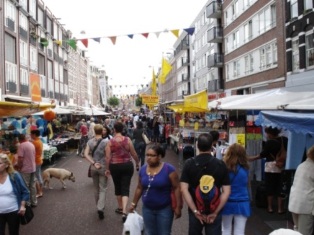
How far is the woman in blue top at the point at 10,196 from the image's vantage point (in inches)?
200

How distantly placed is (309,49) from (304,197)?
774 inches

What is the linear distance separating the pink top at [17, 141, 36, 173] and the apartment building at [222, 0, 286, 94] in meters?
21.4

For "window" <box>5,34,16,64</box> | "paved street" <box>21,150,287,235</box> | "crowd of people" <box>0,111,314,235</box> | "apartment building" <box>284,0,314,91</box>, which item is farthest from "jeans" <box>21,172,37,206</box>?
"window" <box>5,34,16,64</box>

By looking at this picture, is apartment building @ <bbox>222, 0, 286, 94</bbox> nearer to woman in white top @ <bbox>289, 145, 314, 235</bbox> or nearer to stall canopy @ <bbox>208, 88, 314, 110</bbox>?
stall canopy @ <bbox>208, 88, 314, 110</bbox>

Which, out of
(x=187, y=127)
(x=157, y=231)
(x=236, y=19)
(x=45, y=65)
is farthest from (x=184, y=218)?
(x=45, y=65)

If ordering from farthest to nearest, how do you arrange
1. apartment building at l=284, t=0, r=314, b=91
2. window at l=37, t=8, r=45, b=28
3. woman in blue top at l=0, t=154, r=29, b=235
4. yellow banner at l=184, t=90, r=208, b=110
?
window at l=37, t=8, r=45, b=28
apartment building at l=284, t=0, r=314, b=91
yellow banner at l=184, t=90, r=208, b=110
woman in blue top at l=0, t=154, r=29, b=235

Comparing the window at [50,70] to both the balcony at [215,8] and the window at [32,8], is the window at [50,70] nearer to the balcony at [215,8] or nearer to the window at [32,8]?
the window at [32,8]

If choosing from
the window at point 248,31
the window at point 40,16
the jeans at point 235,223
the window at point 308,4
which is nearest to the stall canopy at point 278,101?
the jeans at point 235,223

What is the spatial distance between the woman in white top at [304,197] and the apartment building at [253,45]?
22.7m

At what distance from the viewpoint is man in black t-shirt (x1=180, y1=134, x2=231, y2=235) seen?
435cm

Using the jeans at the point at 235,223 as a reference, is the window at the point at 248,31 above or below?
above

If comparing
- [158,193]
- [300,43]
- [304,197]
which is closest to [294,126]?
[304,197]

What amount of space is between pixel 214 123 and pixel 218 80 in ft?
92.0

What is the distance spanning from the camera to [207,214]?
14.3 feet
